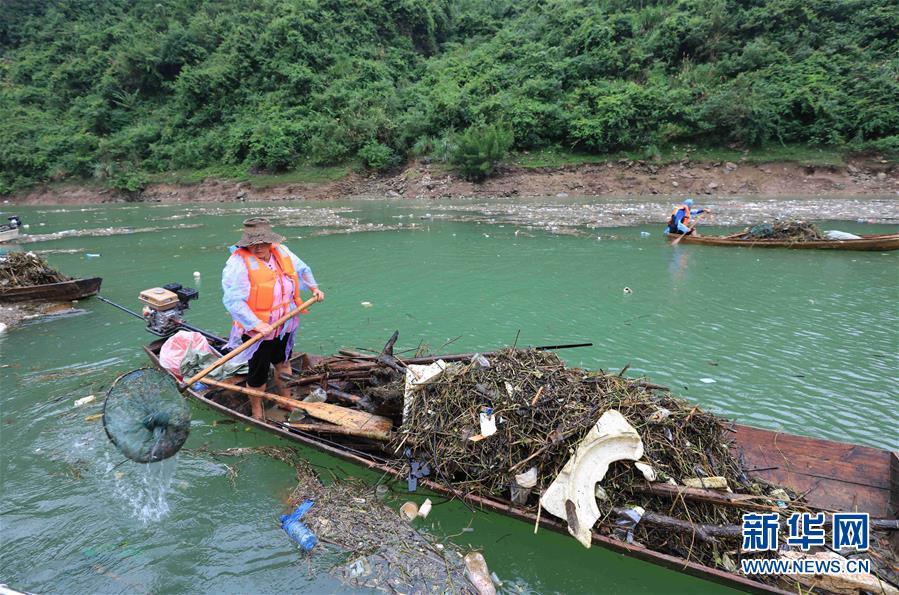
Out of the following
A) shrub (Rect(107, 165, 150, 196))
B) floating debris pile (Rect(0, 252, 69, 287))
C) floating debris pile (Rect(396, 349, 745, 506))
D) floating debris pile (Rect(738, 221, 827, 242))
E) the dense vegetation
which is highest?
the dense vegetation

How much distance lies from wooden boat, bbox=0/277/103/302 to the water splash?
23.3 feet

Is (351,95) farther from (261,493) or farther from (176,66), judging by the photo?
(261,493)

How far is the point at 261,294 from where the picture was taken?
4730 mm

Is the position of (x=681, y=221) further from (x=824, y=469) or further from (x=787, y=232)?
(x=824, y=469)

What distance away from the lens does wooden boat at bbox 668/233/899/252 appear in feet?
40.0

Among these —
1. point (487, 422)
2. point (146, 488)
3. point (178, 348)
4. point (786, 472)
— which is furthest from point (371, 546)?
point (178, 348)

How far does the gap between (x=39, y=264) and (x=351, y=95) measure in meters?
33.7

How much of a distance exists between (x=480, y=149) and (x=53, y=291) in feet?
82.0

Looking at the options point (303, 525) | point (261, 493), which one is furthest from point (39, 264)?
point (303, 525)

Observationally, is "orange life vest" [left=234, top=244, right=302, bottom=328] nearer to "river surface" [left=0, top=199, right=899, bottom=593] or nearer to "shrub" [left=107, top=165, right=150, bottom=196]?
"river surface" [left=0, top=199, right=899, bottom=593]

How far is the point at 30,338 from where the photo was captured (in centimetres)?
805

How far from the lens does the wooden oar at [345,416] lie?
14.0 feet

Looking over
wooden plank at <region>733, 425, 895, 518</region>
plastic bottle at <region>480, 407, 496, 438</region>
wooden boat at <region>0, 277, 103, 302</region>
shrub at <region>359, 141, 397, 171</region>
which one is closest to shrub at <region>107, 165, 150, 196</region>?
shrub at <region>359, 141, 397, 171</region>

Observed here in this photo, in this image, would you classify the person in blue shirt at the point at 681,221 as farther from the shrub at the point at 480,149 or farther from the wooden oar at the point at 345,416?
the shrub at the point at 480,149
